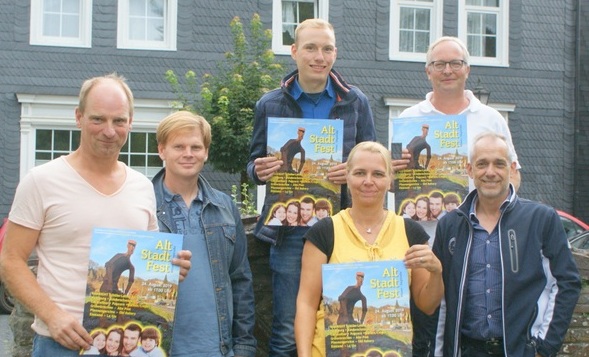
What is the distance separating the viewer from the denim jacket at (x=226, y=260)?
3.91 meters

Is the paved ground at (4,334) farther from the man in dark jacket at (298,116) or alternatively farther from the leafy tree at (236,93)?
the leafy tree at (236,93)

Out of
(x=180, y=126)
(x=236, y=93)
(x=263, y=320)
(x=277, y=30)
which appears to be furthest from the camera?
(x=277, y=30)

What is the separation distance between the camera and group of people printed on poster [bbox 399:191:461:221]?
176 inches

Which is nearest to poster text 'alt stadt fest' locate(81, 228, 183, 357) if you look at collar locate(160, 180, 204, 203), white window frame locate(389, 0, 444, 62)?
collar locate(160, 180, 204, 203)

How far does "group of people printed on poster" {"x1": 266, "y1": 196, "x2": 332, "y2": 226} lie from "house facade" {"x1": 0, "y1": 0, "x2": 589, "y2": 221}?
1370 centimetres

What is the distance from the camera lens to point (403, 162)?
4.47 metres

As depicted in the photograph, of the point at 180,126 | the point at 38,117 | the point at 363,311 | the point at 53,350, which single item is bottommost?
the point at 53,350

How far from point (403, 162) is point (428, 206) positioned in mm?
259

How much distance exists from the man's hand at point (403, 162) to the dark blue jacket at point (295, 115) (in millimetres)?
204

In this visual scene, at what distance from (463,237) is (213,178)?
14130 mm

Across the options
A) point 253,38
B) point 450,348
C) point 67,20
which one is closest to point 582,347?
point 450,348

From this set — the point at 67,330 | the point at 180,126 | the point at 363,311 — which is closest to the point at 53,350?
the point at 67,330

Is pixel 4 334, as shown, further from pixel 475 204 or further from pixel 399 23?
pixel 399 23

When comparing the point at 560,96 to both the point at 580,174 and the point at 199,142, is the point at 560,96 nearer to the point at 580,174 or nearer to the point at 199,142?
the point at 580,174
